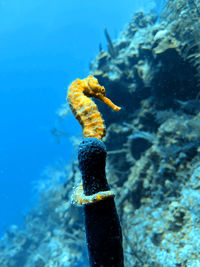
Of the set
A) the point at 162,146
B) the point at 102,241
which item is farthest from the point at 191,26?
the point at 102,241

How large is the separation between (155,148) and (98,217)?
4099mm

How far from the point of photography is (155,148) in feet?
16.5

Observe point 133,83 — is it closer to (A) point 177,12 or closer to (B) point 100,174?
(A) point 177,12

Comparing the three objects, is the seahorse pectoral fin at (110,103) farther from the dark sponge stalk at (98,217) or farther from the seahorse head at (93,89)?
the dark sponge stalk at (98,217)

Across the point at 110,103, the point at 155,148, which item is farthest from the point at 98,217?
the point at 155,148

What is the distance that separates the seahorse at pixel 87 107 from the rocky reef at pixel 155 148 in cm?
280

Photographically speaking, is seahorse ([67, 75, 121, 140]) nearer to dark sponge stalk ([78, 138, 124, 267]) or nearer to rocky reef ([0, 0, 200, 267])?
dark sponge stalk ([78, 138, 124, 267])

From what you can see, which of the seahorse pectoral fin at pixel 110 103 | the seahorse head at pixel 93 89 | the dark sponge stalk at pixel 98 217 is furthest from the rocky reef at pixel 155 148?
the seahorse head at pixel 93 89

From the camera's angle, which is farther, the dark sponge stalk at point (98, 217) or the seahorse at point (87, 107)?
the seahorse at point (87, 107)

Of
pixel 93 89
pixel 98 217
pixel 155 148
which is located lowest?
pixel 98 217

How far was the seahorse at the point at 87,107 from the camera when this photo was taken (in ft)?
5.18

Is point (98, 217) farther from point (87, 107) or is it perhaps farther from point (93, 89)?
point (93, 89)

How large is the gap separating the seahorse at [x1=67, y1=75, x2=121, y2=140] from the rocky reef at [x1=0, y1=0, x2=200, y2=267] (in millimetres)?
2802

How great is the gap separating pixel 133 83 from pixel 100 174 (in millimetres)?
5939
